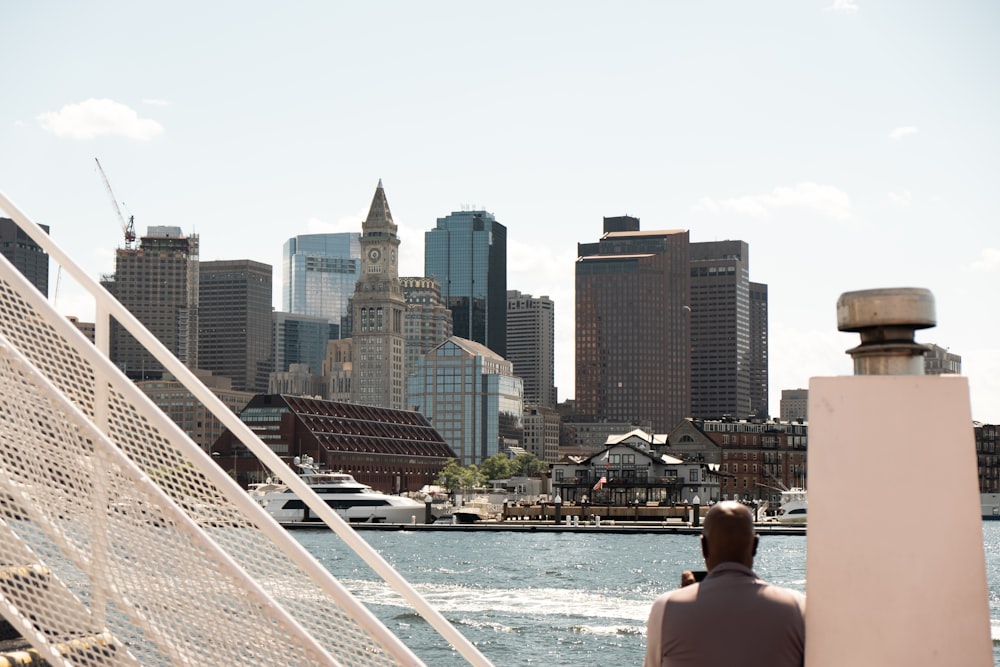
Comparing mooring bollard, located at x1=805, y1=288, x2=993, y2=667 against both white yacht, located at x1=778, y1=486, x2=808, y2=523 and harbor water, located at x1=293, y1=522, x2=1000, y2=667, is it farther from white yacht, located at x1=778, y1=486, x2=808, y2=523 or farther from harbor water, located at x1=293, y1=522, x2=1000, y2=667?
white yacht, located at x1=778, y1=486, x2=808, y2=523

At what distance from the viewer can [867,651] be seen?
11.1 feet

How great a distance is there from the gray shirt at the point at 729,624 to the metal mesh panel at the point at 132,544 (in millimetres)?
1401

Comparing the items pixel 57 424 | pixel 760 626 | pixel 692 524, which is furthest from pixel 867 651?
pixel 692 524

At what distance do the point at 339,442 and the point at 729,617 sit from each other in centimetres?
15753

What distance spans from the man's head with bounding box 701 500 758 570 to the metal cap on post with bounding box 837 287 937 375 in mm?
744

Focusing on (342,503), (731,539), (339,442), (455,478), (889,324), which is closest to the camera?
(889,324)

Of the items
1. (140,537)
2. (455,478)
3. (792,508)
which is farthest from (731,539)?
(455,478)

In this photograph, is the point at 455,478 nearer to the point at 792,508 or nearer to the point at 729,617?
the point at 792,508

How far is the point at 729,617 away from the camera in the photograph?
389cm

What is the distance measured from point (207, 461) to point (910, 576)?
9.05ft

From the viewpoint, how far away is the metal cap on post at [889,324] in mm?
3494

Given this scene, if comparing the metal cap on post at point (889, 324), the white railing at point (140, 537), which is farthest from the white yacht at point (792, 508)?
the metal cap on post at point (889, 324)

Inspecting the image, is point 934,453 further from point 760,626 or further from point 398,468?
point 398,468

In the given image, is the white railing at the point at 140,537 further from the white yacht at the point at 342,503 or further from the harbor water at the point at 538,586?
the white yacht at the point at 342,503
